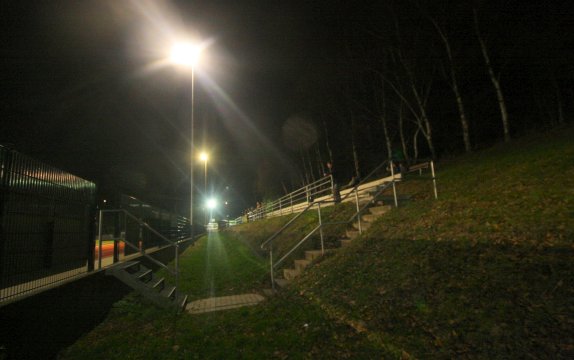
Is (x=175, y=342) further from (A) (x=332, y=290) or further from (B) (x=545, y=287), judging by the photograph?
(B) (x=545, y=287)

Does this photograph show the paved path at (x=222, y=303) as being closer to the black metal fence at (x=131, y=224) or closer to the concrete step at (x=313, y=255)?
the concrete step at (x=313, y=255)

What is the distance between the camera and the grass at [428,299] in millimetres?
3480

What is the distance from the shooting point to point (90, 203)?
748 cm

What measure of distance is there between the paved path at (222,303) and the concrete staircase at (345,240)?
84 cm

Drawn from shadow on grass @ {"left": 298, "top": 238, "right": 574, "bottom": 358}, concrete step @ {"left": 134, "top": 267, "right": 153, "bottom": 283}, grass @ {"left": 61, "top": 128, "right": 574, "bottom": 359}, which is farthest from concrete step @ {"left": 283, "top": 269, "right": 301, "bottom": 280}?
concrete step @ {"left": 134, "top": 267, "right": 153, "bottom": 283}

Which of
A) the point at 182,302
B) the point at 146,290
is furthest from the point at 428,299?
the point at 146,290

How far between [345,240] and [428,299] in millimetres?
4442

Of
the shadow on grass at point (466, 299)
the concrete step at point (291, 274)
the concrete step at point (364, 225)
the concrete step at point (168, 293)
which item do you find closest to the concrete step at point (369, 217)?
the concrete step at point (364, 225)

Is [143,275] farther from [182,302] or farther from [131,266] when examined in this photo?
[182,302]

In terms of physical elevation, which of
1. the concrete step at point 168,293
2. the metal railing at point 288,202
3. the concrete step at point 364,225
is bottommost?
the concrete step at point 168,293

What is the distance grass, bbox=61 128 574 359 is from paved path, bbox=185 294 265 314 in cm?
49

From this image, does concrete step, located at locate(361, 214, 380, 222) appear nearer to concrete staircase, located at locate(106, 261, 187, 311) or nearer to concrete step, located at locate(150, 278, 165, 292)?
concrete staircase, located at locate(106, 261, 187, 311)

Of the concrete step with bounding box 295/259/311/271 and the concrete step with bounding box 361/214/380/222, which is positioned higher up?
the concrete step with bounding box 361/214/380/222

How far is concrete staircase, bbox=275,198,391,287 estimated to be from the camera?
322 inches
